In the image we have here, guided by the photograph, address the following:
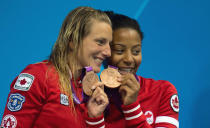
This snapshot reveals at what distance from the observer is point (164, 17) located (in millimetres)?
2848

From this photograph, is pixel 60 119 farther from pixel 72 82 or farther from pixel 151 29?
pixel 151 29

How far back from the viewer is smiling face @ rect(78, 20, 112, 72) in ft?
4.64

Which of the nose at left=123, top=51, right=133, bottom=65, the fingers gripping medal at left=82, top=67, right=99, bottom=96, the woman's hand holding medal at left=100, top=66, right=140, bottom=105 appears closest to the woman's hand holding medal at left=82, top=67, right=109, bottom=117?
the fingers gripping medal at left=82, top=67, right=99, bottom=96

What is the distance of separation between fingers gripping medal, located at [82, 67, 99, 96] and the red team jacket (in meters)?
0.09

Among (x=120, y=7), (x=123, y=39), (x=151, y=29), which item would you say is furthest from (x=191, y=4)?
(x=123, y=39)

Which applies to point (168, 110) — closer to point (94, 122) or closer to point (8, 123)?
point (94, 122)

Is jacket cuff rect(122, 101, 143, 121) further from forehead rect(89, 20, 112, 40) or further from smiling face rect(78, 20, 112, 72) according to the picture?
forehead rect(89, 20, 112, 40)

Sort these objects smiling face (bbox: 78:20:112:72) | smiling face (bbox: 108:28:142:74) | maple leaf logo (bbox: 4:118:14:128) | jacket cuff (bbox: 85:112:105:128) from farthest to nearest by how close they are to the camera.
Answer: smiling face (bbox: 108:28:142:74) < smiling face (bbox: 78:20:112:72) < jacket cuff (bbox: 85:112:105:128) < maple leaf logo (bbox: 4:118:14:128)

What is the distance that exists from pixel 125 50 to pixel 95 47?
207mm

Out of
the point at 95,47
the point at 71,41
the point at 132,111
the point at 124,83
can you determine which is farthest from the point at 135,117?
the point at 71,41

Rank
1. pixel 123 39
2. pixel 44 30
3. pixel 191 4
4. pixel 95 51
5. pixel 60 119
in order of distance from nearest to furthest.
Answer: pixel 60 119
pixel 95 51
pixel 123 39
pixel 44 30
pixel 191 4

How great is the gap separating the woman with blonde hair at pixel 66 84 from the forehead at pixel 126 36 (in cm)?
10

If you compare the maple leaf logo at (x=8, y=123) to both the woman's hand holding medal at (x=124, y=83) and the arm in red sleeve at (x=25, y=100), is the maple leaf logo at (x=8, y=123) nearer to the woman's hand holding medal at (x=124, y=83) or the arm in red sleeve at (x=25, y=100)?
the arm in red sleeve at (x=25, y=100)

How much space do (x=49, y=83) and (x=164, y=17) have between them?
1.91 m
